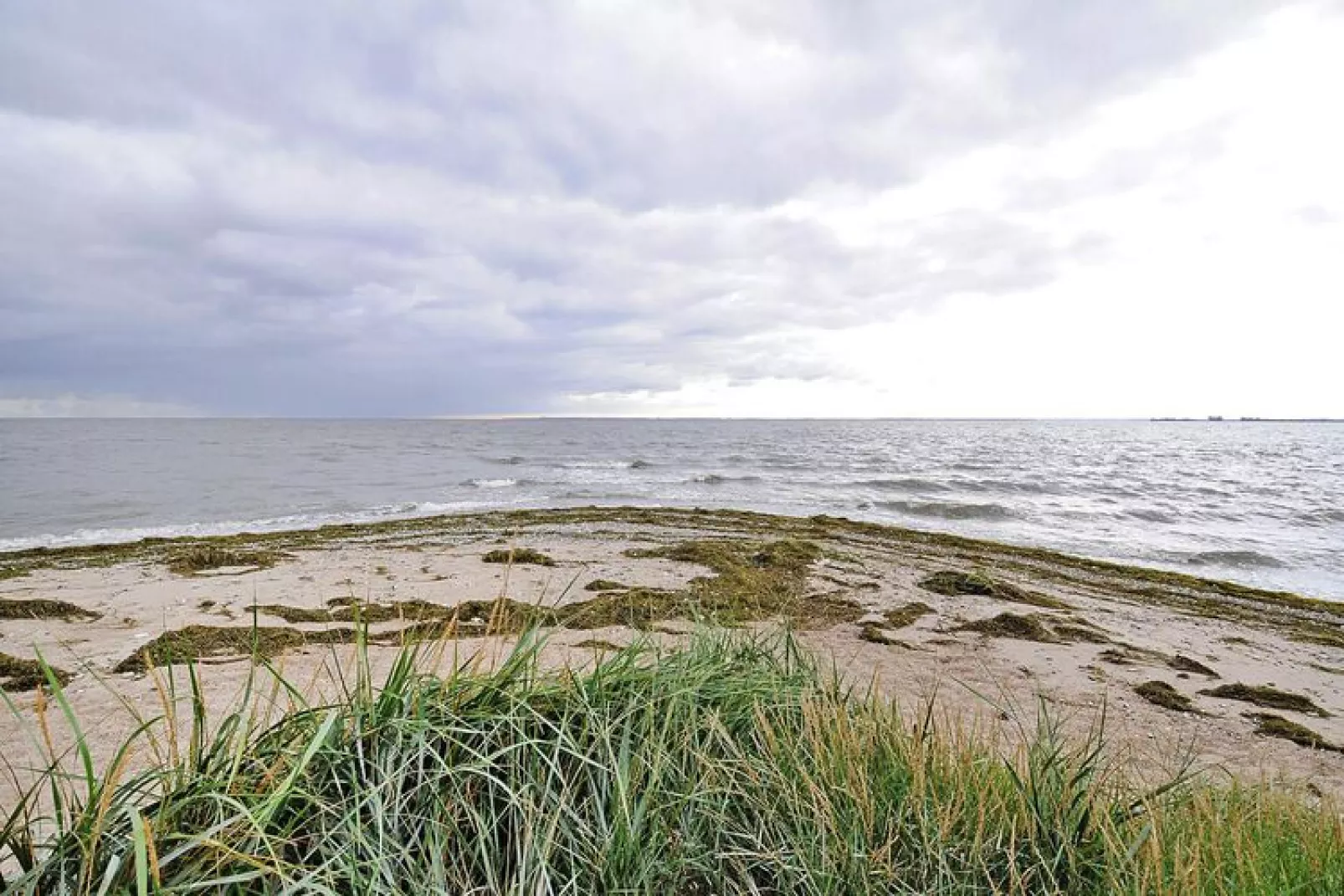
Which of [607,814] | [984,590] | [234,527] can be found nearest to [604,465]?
[234,527]

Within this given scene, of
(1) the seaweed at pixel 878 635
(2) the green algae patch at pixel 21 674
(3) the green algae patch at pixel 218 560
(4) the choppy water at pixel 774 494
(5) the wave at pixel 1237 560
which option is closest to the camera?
(2) the green algae patch at pixel 21 674

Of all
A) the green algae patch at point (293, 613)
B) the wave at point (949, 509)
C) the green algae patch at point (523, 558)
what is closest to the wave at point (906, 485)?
the wave at point (949, 509)

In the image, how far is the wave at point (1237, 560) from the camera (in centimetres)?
→ 1379

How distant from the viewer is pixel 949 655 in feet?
22.2

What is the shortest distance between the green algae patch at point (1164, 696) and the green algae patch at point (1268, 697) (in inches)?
16.5

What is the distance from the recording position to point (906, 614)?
26.9 feet

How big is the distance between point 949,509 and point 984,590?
10768 millimetres

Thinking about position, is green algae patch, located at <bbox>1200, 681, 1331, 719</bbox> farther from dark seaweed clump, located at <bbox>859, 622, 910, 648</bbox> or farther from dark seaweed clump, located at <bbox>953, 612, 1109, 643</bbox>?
dark seaweed clump, located at <bbox>859, 622, 910, 648</bbox>

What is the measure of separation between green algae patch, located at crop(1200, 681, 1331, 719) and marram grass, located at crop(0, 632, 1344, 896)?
4820 mm

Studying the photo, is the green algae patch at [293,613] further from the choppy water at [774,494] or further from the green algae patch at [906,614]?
the choppy water at [774,494]

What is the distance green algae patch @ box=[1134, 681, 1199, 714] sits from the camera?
5.72 meters

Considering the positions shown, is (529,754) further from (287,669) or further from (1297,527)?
(1297,527)

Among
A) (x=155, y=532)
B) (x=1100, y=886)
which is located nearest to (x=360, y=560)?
(x=155, y=532)

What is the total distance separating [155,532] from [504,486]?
38.1ft
